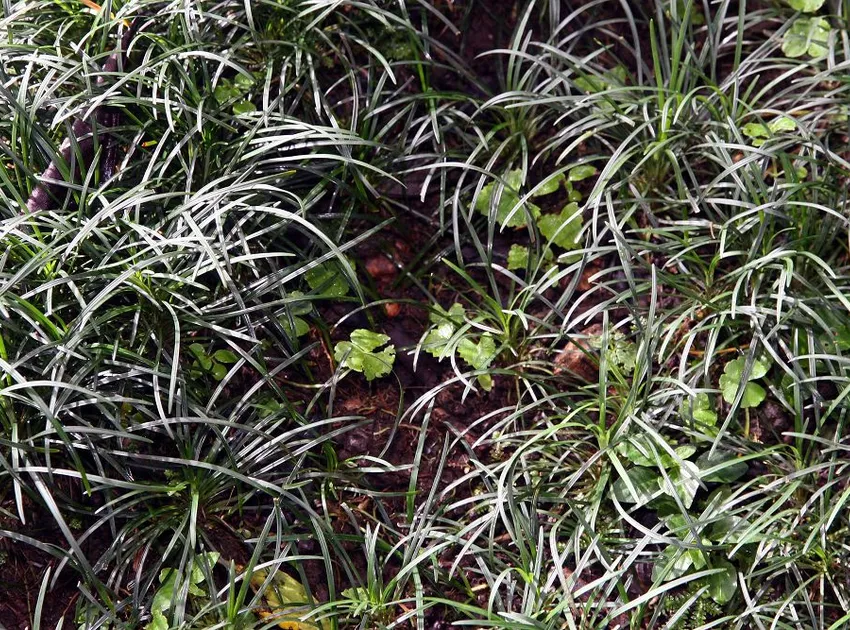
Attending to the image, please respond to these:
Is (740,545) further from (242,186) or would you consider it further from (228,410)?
(242,186)

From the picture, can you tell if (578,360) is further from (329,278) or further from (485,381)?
(329,278)

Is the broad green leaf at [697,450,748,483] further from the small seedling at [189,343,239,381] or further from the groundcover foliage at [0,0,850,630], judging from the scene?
the small seedling at [189,343,239,381]

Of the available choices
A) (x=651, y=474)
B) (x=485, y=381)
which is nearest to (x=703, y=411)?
(x=651, y=474)

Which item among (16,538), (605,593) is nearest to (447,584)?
(605,593)

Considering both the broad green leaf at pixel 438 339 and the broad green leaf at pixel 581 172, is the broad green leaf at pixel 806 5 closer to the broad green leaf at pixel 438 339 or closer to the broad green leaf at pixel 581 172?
the broad green leaf at pixel 581 172

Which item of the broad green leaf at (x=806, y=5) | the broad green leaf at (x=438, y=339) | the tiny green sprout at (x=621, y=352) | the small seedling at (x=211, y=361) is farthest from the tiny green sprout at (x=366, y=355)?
the broad green leaf at (x=806, y=5)

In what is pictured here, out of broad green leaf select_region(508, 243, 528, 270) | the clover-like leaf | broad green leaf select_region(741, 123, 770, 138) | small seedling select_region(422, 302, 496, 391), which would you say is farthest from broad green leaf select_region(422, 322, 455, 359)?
broad green leaf select_region(741, 123, 770, 138)
